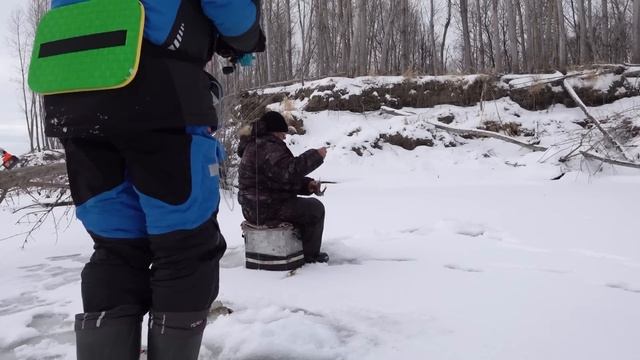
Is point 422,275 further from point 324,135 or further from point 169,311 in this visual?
point 324,135

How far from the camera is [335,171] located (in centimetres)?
866

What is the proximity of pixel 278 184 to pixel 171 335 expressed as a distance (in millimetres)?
1894

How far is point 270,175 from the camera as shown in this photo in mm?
2982

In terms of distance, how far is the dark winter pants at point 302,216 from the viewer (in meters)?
3.03

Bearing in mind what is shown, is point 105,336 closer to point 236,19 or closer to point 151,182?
point 151,182

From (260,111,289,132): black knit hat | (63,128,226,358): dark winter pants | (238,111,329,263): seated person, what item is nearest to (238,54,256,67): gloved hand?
(63,128,226,358): dark winter pants

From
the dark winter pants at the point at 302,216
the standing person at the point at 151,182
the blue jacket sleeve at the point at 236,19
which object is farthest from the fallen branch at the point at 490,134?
the standing person at the point at 151,182

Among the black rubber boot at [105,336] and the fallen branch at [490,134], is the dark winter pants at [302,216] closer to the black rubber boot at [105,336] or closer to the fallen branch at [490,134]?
the black rubber boot at [105,336]

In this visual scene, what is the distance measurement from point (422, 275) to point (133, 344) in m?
1.81

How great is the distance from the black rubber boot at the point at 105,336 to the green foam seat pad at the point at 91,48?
0.56 meters

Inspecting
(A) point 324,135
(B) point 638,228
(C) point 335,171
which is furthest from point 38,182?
(A) point 324,135

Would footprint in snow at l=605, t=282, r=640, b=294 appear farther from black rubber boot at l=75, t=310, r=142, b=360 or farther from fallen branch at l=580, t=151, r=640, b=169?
fallen branch at l=580, t=151, r=640, b=169

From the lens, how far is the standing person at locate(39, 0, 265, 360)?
3.65 feet

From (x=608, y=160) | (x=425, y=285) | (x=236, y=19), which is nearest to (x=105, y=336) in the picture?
(x=236, y=19)
